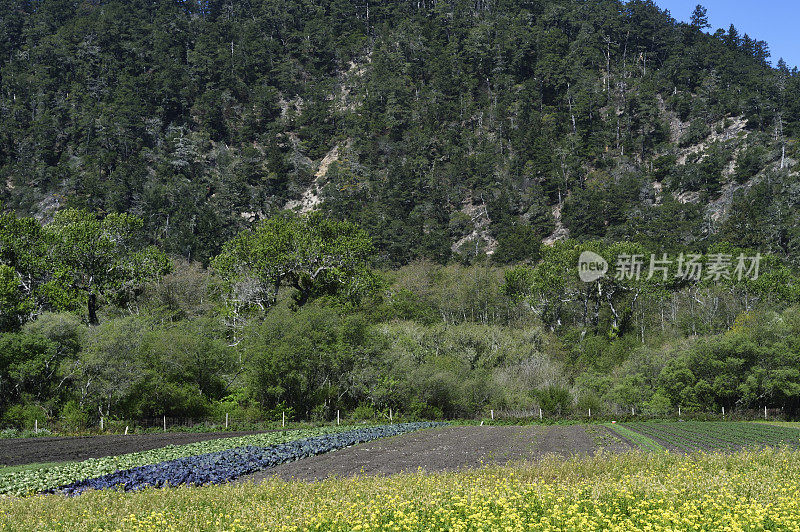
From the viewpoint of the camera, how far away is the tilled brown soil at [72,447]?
82.9ft

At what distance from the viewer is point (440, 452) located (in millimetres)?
25547

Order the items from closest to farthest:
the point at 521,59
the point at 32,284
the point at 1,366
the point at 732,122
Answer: the point at 1,366
the point at 32,284
the point at 732,122
the point at 521,59

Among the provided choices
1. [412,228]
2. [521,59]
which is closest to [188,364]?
[412,228]

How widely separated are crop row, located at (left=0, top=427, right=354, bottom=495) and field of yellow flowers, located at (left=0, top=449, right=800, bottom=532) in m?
3.50

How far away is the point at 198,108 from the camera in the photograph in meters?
159

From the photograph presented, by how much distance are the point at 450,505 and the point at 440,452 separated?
14.1 metres

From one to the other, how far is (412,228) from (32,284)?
74.5 meters

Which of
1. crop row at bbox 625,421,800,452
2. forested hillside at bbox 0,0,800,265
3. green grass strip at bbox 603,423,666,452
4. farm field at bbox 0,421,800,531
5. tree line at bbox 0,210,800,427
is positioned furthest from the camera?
forested hillside at bbox 0,0,800,265

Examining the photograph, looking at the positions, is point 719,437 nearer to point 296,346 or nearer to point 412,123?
point 296,346

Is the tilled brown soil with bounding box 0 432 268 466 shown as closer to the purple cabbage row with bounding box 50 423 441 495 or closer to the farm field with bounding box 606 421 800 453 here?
the purple cabbage row with bounding box 50 423 441 495

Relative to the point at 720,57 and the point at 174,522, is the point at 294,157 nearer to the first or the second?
the point at 720,57

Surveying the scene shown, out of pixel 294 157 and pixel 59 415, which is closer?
pixel 59 415

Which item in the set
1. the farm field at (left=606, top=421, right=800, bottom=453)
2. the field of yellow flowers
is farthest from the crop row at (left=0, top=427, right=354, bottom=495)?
the farm field at (left=606, top=421, right=800, bottom=453)

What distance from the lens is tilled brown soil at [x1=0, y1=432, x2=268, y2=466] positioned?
25281mm
